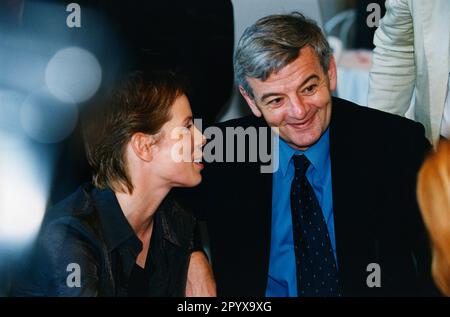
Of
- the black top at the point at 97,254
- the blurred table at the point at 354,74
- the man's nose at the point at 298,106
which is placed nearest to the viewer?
the black top at the point at 97,254

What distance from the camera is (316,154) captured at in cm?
186

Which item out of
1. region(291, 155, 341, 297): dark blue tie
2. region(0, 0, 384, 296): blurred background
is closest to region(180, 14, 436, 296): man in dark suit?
region(291, 155, 341, 297): dark blue tie

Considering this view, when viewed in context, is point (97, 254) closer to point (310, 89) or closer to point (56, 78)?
point (56, 78)

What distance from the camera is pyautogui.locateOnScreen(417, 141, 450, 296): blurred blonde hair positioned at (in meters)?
1.72

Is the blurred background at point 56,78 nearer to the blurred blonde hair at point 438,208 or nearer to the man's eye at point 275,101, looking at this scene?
the man's eye at point 275,101

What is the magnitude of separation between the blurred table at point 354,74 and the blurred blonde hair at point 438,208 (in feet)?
0.82

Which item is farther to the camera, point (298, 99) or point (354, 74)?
point (354, 74)

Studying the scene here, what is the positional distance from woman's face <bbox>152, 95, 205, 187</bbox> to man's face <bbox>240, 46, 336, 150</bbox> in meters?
0.17

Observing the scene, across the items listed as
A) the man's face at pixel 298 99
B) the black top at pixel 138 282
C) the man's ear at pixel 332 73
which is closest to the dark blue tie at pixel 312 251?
the man's face at pixel 298 99

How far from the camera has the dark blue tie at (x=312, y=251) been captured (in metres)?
1.80

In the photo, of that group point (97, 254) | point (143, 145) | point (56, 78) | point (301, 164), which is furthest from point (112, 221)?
point (301, 164)

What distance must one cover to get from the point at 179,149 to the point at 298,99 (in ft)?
1.04

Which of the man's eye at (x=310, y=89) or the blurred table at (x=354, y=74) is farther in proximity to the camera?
the blurred table at (x=354, y=74)
